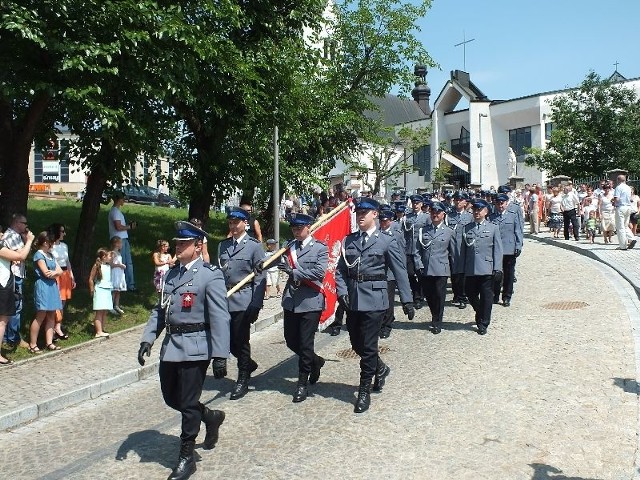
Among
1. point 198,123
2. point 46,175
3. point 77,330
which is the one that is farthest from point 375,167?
point 46,175

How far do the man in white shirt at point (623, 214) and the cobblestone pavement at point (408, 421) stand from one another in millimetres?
9231

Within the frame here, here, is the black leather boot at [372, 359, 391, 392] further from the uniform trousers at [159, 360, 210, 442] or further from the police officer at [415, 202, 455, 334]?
the police officer at [415, 202, 455, 334]

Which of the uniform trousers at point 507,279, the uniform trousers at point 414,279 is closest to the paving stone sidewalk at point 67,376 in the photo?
the uniform trousers at point 414,279

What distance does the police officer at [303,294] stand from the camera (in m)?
7.93

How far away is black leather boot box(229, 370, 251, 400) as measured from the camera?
8.02 m

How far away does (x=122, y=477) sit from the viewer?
579 centimetres

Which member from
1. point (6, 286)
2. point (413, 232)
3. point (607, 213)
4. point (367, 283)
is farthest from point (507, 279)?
point (607, 213)

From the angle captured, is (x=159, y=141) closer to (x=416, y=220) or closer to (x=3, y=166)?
(x=3, y=166)

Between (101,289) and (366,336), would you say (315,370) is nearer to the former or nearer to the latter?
(366,336)

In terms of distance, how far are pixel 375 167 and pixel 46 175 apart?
164 ft

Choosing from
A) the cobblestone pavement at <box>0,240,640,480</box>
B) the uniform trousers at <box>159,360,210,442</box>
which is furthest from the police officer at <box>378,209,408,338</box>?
the uniform trousers at <box>159,360,210,442</box>

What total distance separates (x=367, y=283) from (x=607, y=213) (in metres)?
15.9

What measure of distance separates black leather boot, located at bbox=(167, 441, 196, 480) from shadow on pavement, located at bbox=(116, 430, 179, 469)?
274mm

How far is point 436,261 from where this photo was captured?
1175 cm
